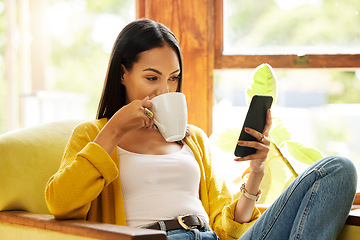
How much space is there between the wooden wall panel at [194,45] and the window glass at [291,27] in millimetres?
127

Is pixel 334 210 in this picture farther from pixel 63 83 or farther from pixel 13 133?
pixel 63 83

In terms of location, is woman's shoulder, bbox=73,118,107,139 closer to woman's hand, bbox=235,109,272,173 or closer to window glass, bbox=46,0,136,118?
woman's hand, bbox=235,109,272,173

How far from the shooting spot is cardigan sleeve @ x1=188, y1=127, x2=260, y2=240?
150 centimetres

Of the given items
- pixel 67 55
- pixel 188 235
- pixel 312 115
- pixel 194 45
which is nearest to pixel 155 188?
pixel 188 235

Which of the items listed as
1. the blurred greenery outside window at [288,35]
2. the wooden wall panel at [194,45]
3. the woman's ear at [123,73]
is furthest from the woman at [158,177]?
the blurred greenery outside window at [288,35]

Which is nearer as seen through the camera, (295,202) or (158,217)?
(295,202)

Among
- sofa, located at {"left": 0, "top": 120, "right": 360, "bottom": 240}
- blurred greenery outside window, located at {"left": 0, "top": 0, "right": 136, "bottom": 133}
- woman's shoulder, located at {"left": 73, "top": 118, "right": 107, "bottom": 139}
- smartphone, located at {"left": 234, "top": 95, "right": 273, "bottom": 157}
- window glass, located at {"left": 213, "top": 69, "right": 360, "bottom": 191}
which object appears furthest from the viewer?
blurred greenery outside window, located at {"left": 0, "top": 0, "right": 136, "bottom": 133}

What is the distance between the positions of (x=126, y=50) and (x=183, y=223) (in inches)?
21.2

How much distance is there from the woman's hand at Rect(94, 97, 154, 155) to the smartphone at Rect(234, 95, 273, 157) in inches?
10.3

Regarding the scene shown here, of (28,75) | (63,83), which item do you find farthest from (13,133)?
(63,83)

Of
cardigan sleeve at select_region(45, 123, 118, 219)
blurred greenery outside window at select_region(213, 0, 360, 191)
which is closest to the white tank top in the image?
cardigan sleeve at select_region(45, 123, 118, 219)

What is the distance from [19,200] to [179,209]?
45 cm

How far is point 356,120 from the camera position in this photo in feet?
7.39

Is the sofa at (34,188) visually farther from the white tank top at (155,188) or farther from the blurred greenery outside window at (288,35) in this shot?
the blurred greenery outside window at (288,35)
